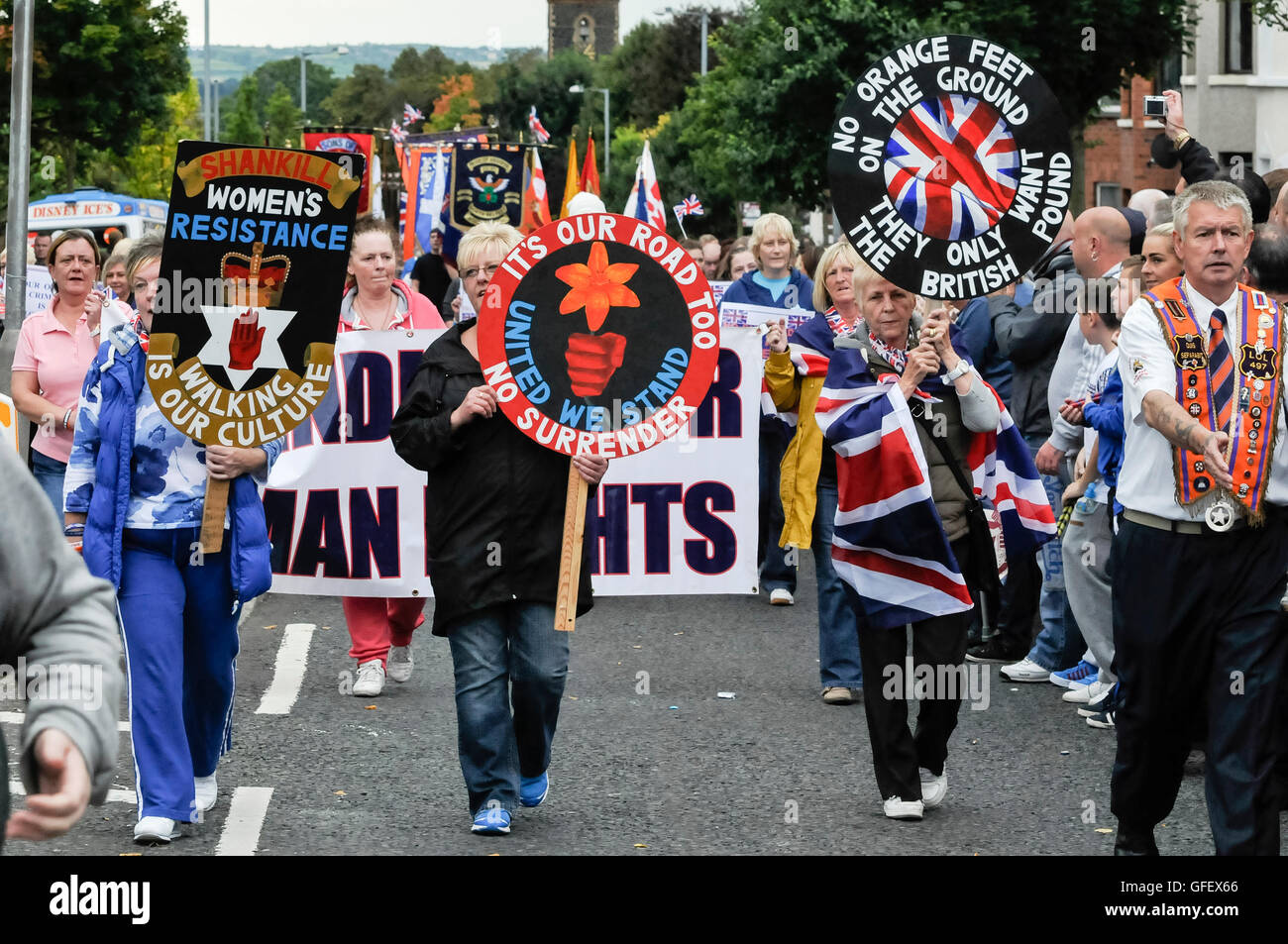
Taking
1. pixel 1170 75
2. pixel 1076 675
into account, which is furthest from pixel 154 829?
pixel 1170 75

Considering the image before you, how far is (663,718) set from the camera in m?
8.37

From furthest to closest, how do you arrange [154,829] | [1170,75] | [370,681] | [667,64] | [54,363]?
[667,64] < [1170,75] < [54,363] < [370,681] < [154,829]

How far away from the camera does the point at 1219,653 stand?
5.58 metres

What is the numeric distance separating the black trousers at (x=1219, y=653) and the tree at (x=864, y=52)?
23408 millimetres

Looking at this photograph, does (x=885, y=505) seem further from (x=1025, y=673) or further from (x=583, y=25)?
(x=583, y=25)

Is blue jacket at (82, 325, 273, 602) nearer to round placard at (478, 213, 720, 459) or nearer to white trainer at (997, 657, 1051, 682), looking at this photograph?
round placard at (478, 213, 720, 459)

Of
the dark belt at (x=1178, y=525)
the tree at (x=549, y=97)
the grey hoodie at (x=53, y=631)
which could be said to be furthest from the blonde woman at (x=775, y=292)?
the tree at (x=549, y=97)

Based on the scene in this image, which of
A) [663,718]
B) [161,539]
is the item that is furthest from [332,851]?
[663,718]

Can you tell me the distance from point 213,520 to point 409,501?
2.82m

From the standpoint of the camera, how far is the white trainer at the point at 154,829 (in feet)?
20.4

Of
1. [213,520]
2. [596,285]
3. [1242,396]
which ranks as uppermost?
[596,285]

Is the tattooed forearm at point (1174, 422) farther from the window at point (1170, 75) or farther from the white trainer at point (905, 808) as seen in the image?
the window at point (1170, 75)

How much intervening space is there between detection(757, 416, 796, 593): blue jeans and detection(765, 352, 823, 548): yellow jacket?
1.41m
